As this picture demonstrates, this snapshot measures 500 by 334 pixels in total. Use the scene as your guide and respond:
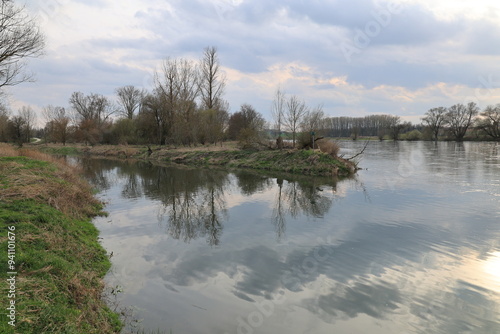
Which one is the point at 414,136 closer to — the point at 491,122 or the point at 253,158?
the point at 491,122

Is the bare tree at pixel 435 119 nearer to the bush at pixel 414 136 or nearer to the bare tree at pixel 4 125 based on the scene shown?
the bush at pixel 414 136

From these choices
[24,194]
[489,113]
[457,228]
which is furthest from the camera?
[489,113]

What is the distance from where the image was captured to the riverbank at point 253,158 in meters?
24.3

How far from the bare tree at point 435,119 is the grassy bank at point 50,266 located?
308 ft

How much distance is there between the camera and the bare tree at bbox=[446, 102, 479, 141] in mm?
77688

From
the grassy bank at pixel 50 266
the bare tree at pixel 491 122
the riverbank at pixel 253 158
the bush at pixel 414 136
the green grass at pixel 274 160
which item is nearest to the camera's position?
the grassy bank at pixel 50 266

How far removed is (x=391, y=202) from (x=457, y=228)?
3.97m

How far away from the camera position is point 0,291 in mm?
4293

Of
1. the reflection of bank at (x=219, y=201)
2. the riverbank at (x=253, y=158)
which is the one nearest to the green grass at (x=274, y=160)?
the riverbank at (x=253, y=158)

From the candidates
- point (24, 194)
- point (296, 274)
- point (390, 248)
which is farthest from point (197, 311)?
point (24, 194)

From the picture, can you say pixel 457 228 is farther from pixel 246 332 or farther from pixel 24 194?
pixel 24 194

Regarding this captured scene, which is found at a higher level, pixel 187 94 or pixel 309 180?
pixel 187 94

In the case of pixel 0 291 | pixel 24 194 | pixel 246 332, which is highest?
pixel 24 194

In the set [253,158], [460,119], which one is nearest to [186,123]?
[253,158]
